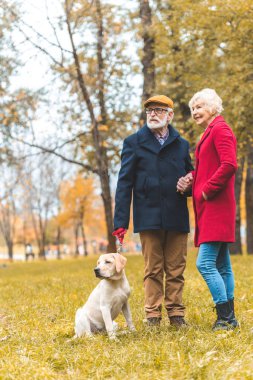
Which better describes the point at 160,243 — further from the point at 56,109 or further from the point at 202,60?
the point at 202,60

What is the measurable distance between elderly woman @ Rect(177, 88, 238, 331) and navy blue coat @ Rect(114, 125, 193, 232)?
16.0 inches

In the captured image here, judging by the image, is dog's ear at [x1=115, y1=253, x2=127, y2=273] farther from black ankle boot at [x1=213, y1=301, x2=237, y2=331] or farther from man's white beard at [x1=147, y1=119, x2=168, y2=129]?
man's white beard at [x1=147, y1=119, x2=168, y2=129]

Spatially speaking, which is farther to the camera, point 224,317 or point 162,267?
point 162,267

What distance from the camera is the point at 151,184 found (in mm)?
5984

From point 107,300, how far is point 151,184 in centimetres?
135

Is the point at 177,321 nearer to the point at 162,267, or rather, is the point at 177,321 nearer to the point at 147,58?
the point at 162,267

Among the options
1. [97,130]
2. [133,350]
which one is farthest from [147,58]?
[133,350]

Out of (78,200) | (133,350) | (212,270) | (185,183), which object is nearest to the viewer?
(133,350)

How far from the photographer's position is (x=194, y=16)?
49.1 feet

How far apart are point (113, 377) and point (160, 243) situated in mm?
2267

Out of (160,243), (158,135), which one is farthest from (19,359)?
(158,135)

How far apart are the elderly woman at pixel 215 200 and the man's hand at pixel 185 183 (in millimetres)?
173

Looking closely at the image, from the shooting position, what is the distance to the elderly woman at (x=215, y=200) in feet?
17.5

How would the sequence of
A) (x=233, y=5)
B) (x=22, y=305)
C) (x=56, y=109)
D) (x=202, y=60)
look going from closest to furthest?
(x=22, y=305) < (x=233, y=5) < (x=56, y=109) < (x=202, y=60)
